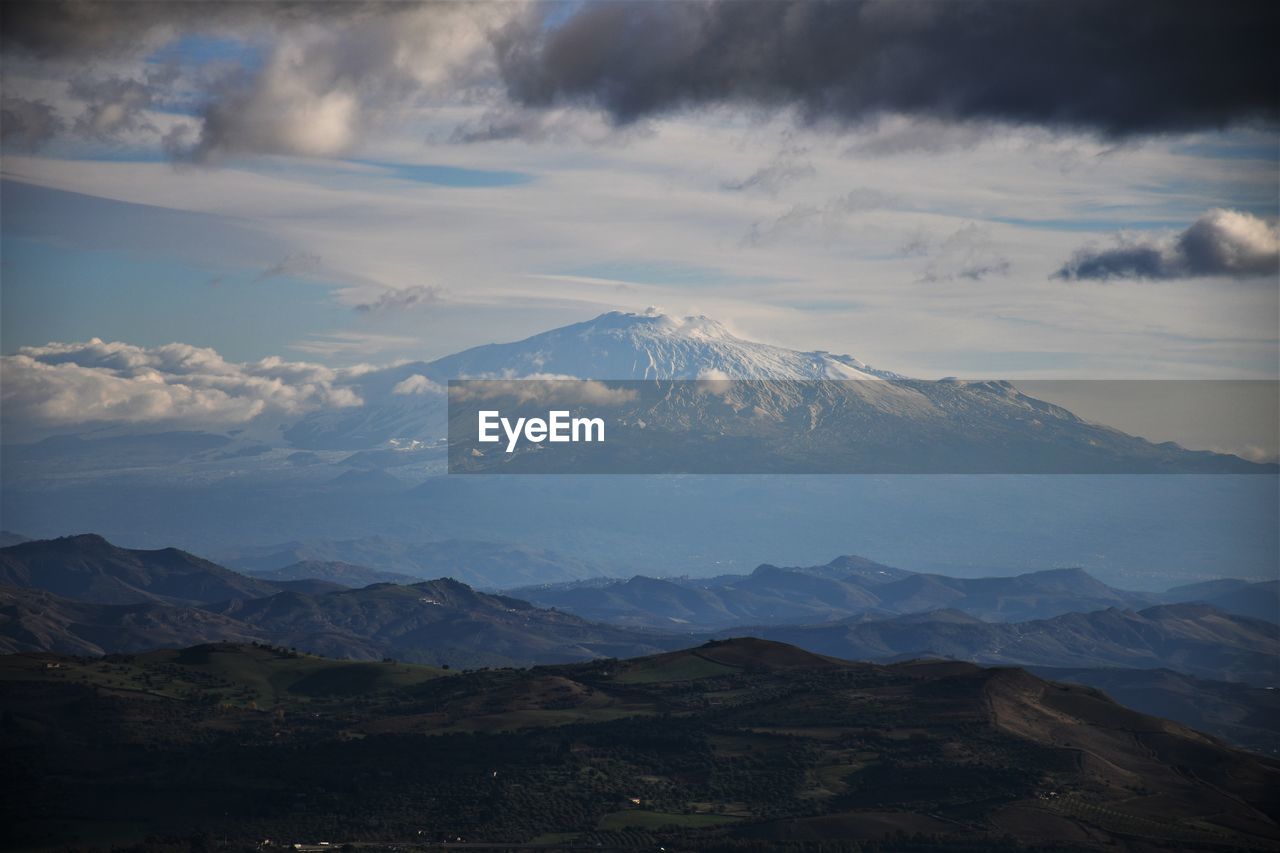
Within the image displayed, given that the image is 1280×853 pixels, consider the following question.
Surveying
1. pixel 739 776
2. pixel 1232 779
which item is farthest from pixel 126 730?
pixel 1232 779

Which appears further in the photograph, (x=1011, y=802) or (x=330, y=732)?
(x=330, y=732)

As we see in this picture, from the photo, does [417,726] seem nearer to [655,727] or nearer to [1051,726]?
[655,727]

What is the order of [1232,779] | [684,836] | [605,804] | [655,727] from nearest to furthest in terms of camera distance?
1. [684,836]
2. [605,804]
3. [1232,779]
4. [655,727]

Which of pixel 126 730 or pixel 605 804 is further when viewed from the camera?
pixel 126 730

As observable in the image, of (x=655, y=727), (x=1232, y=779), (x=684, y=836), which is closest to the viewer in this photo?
(x=684, y=836)

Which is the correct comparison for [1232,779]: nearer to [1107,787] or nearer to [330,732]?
[1107,787]

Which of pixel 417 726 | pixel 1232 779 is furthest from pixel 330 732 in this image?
pixel 1232 779
